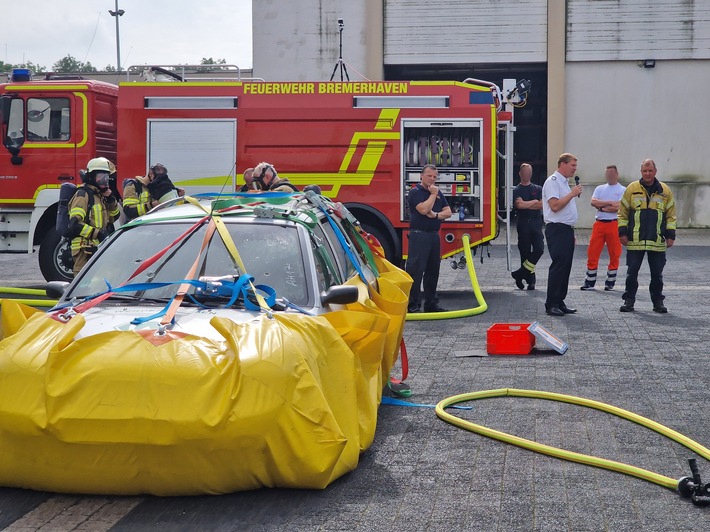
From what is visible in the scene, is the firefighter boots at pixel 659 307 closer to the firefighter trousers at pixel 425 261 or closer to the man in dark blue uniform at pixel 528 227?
the man in dark blue uniform at pixel 528 227

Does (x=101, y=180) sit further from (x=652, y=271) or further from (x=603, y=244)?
(x=603, y=244)

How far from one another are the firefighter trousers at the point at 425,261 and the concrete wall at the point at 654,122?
50.6 feet

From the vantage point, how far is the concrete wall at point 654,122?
89.5ft

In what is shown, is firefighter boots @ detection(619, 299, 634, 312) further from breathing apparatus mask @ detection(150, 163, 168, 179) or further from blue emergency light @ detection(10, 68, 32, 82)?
blue emergency light @ detection(10, 68, 32, 82)

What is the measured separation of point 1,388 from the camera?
17.3 ft

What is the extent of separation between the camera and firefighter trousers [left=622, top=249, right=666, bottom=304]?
12805 millimetres

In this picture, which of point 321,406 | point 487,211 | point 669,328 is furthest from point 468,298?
point 321,406

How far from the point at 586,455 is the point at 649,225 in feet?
23.1

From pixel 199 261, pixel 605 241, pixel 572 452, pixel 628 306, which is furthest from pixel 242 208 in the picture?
pixel 605 241

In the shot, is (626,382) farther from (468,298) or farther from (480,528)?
(468,298)

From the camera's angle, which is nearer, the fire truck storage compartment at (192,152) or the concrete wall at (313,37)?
the fire truck storage compartment at (192,152)

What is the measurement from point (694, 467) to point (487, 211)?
383 inches

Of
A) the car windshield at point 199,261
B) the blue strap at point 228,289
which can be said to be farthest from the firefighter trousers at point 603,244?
the blue strap at point 228,289

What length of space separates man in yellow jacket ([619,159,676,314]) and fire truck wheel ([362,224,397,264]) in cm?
353
